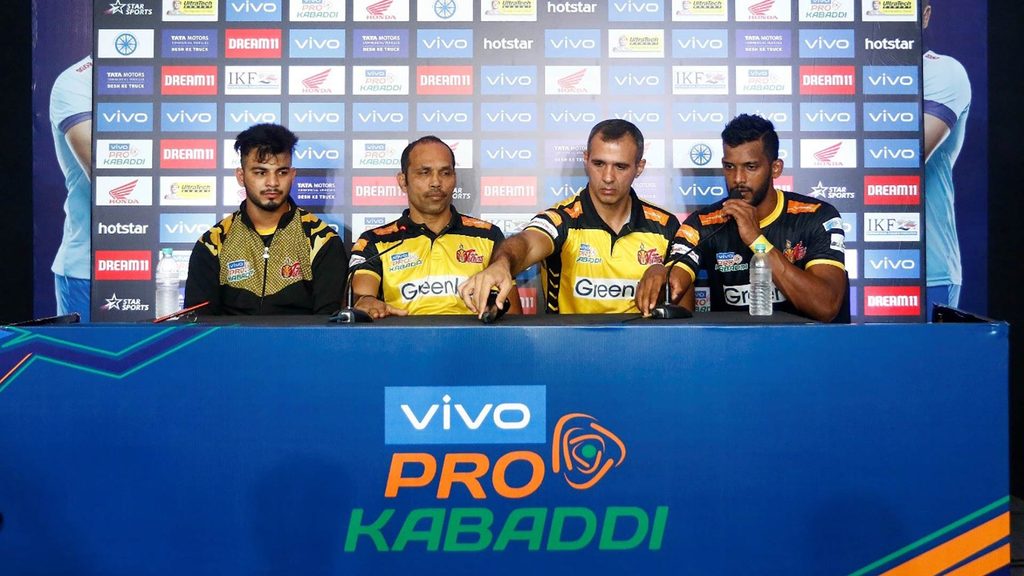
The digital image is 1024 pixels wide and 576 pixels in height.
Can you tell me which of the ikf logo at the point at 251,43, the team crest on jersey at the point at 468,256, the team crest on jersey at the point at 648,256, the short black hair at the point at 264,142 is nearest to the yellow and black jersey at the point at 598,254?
the team crest on jersey at the point at 648,256

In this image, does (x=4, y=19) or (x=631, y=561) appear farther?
(x=4, y=19)

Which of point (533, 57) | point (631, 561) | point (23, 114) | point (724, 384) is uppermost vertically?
point (533, 57)

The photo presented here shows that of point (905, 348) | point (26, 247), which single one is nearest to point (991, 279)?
point (905, 348)

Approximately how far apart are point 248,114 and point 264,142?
1.96ft

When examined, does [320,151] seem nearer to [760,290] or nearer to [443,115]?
[443,115]

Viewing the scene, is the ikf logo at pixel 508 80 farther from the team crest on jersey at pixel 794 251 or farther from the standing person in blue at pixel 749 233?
the team crest on jersey at pixel 794 251

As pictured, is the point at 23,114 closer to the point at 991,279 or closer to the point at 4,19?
the point at 4,19

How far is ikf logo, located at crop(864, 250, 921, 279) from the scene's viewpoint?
3.93 metres

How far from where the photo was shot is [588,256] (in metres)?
3.31

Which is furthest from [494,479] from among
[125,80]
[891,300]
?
[125,80]

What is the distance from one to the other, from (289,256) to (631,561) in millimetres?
2163

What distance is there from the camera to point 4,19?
404cm

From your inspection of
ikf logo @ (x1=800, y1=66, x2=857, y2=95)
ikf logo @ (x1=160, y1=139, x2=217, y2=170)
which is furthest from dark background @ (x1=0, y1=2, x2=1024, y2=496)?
ikf logo @ (x1=160, y1=139, x2=217, y2=170)

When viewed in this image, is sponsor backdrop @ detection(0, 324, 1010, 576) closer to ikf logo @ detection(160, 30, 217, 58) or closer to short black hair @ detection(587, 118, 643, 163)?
short black hair @ detection(587, 118, 643, 163)
